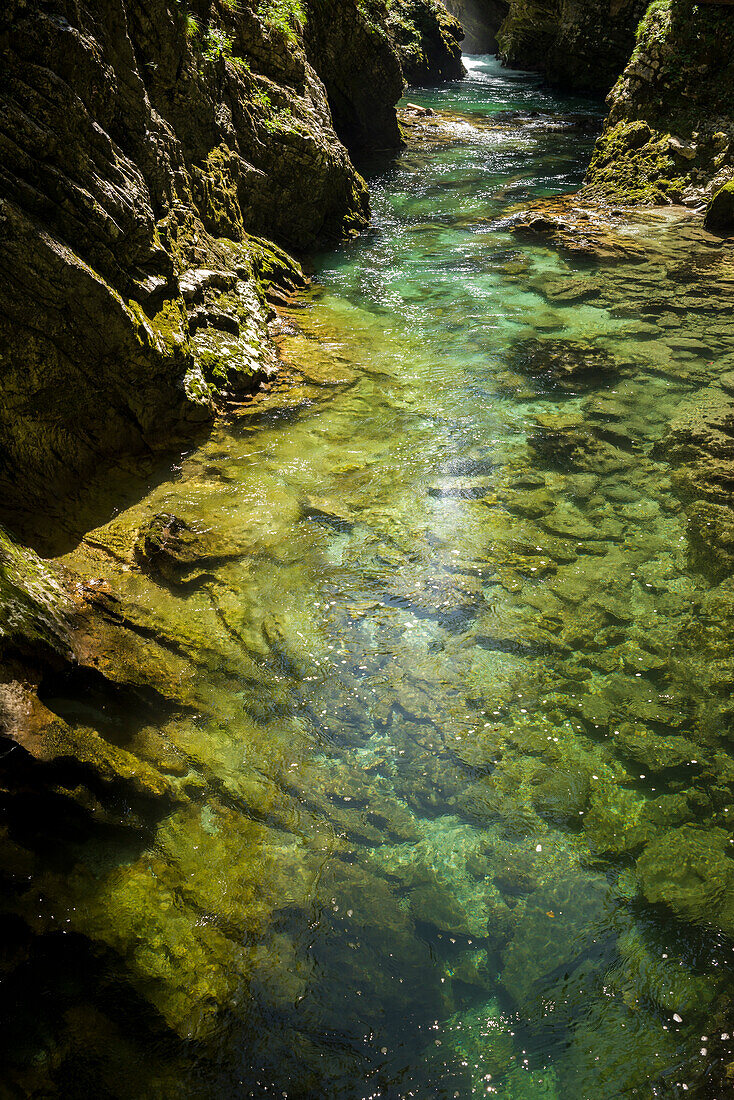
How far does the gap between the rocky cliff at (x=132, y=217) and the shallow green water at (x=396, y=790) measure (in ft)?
2.24

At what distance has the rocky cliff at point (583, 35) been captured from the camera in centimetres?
2114

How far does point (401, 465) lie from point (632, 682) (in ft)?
8.98

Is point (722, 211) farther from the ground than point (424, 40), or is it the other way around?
point (424, 40)

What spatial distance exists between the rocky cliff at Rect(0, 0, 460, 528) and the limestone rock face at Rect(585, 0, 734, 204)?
23.3 ft

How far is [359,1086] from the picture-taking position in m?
2.41

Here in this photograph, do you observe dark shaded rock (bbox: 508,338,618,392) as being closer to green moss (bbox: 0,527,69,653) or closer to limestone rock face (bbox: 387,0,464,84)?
green moss (bbox: 0,527,69,653)

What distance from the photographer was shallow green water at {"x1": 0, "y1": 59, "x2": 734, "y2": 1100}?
2492 millimetres

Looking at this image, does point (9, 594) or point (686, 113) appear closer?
point (9, 594)

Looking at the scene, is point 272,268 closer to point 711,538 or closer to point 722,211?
point 711,538

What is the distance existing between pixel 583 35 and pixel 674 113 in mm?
14243

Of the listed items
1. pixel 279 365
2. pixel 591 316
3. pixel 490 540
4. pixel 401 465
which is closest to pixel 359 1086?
pixel 490 540

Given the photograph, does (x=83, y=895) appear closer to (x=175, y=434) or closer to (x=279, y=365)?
(x=175, y=434)

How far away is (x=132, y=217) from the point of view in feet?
16.4

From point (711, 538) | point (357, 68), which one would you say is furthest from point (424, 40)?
point (711, 538)
